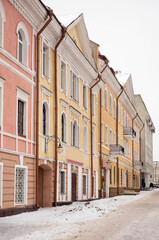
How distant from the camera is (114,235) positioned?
31.5 feet

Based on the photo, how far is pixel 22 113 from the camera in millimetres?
16359

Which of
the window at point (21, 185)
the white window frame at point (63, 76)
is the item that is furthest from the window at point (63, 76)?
the window at point (21, 185)

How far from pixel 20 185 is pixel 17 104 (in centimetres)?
299

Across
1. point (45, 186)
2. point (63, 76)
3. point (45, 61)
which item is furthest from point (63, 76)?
point (45, 186)

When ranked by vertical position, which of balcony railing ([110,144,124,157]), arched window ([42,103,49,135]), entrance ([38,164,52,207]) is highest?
arched window ([42,103,49,135])

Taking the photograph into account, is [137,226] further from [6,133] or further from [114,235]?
[6,133]

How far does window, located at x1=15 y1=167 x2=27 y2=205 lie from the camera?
15.6 meters

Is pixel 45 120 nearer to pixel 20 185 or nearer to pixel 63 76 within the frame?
pixel 63 76

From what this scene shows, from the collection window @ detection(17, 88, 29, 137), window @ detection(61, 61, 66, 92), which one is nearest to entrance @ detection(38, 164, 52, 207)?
window @ detection(17, 88, 29, 137)

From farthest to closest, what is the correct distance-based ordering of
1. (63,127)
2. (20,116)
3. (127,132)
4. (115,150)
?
(127,132) < (115,150) < (63,127) < (20,116)

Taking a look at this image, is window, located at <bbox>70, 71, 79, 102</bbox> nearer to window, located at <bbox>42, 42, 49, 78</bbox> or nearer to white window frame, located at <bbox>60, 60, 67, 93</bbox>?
white window frame, located at <bbox>60, 60, 67, 93</bbox>

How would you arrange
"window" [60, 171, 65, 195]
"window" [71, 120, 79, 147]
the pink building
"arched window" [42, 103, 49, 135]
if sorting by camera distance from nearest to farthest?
1. the pink building
2. "arched window" [42, 103, 49, 135]
3. "window" [60, 171, 65, 195]
4. "window" [71, 120, 79, 147]

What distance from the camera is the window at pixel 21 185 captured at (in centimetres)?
1562

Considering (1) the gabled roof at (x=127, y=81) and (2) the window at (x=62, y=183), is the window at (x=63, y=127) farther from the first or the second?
(1) the gabled roof at (x=127, y=81)
